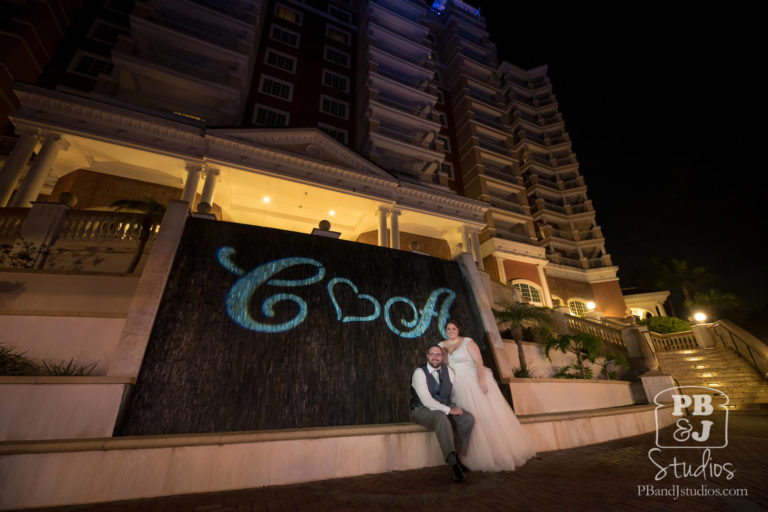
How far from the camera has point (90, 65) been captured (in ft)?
57.7

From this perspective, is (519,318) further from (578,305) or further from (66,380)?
(578,305)

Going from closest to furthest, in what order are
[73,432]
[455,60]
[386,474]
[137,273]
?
[73,432], [386,474], [137,273], [455,60]

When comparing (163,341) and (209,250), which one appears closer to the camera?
(163,341)

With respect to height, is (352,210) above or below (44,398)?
above

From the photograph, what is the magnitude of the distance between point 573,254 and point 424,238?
1689 cm

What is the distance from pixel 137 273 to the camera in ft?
20.6

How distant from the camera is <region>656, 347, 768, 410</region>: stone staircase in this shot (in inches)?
426

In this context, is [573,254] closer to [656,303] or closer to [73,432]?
[656,303]

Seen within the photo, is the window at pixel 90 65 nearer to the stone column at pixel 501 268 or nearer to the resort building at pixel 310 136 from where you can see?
Result: the resort building at pixel 310 136

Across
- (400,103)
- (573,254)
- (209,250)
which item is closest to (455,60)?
(400,103)

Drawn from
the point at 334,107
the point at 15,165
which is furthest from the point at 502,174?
the point at 15,165

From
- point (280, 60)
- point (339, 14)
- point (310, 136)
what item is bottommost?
point (310, 136)

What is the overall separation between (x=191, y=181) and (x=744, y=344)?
916 inches

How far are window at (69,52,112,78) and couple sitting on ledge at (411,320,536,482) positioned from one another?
23503mm
